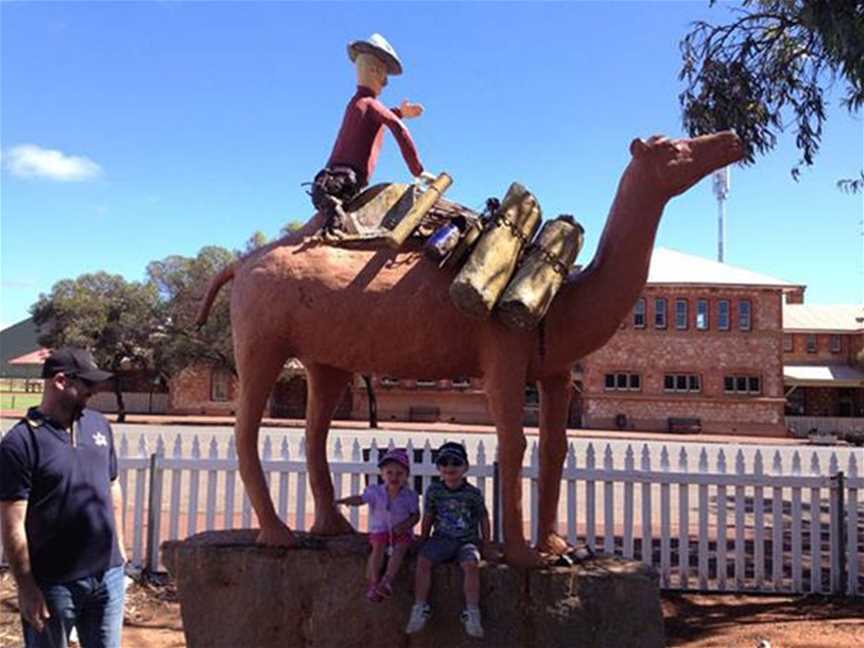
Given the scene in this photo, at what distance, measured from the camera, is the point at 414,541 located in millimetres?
4148

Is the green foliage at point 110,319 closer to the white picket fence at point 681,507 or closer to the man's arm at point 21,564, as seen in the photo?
the white picket fence at point 681,507

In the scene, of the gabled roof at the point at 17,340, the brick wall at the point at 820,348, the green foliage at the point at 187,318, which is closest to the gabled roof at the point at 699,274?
the brick wall at the point at 820,348

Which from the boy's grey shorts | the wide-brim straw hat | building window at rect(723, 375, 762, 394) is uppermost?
the wide-brim straw hat

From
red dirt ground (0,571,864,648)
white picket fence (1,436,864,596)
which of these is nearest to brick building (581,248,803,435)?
white picket fence (1,436,864,596)

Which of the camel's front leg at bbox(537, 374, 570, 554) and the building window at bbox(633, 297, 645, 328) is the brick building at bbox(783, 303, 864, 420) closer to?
the building window at bbox(633, 297, 645, 328)

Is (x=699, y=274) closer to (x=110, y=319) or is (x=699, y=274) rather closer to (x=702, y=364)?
(x=702, y=364)

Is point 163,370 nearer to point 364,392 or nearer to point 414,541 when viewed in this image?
point 364,392

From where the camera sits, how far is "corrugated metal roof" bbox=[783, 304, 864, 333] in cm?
4175

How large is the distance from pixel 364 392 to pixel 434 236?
1283 inches

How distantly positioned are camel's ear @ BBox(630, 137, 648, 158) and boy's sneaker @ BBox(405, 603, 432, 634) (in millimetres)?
2746

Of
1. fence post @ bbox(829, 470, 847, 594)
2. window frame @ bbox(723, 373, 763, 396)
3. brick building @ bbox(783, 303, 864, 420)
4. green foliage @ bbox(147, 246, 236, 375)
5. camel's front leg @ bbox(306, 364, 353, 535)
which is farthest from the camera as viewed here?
brick building @ bbox(783, 303, 864, 420)

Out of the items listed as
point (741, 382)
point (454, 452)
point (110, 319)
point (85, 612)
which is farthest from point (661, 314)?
point (85, 612)

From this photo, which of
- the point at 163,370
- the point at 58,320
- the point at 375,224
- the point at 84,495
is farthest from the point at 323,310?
the point at 58,320

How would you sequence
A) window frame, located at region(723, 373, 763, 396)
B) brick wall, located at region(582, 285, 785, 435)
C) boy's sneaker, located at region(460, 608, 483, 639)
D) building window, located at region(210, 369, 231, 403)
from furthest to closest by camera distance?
1. building window, located at region(210, 369, 231, 403)
2. window frame, located at region(723, 373, 763, 396)
3. brick wall, located at region(582, 285, 785, 435)
4. boy's sneaker, located at region(460, 608, 483, 639)
